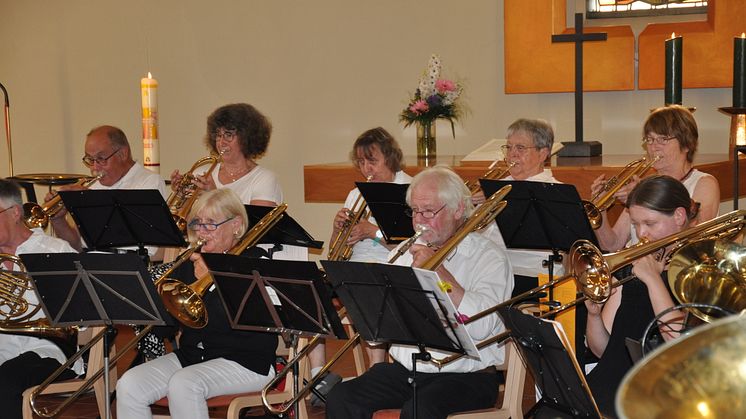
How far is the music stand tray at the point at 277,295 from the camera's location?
3.41m

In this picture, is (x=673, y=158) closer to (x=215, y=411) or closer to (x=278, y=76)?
(x=215, y=411)

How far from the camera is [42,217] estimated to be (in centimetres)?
547

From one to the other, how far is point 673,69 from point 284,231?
2.20 metres

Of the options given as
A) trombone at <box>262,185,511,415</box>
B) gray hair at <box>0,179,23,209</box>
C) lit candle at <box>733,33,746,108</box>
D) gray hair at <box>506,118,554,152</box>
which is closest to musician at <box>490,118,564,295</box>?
gray hair at <box>506,118,554,152</box>

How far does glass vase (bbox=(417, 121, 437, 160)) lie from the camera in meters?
6.49

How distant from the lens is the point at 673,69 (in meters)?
5.14

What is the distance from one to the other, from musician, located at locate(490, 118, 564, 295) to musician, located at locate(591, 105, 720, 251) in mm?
522

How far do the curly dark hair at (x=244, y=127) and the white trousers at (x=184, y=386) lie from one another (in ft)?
6.59

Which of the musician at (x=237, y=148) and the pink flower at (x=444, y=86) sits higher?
the pink flower at (x=444, y=86)

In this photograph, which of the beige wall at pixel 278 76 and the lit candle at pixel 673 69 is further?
the beige wall at pixel 278 76

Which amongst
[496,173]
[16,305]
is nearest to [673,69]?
[496,173]

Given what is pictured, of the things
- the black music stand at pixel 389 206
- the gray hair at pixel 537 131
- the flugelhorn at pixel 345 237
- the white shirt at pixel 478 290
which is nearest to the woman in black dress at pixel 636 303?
the white shirt at pixel 478 290

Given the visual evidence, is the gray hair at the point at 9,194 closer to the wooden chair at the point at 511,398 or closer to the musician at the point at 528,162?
the wooden chair at the point at 511,398

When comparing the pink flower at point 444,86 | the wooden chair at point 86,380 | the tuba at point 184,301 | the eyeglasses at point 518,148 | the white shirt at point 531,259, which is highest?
the pink flower at point 444,86
